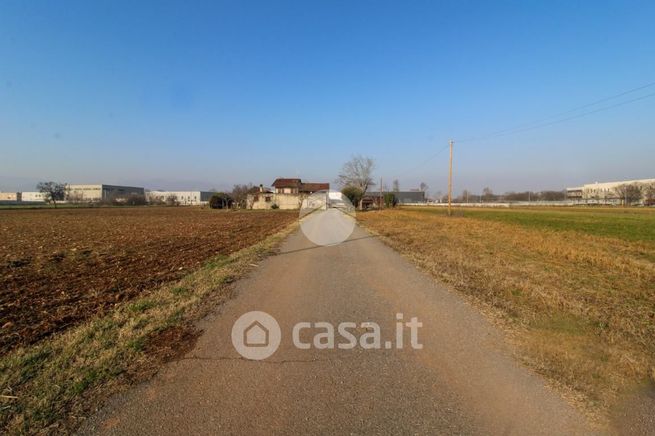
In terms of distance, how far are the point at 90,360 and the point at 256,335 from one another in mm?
1975

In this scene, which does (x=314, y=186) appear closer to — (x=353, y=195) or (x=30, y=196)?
(x=353, y=195)

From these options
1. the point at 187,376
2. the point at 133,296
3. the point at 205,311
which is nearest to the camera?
the point at 187,376

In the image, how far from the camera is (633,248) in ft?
46.1

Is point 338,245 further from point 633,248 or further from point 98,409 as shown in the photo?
point 633,248

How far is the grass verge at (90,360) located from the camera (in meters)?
2.86

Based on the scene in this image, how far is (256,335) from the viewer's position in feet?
15.1

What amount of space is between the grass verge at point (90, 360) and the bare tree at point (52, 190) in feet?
452

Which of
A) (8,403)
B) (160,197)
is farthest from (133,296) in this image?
(160,197)

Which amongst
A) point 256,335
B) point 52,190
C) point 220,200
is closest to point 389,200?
point 220,200

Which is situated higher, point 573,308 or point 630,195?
point 630,195

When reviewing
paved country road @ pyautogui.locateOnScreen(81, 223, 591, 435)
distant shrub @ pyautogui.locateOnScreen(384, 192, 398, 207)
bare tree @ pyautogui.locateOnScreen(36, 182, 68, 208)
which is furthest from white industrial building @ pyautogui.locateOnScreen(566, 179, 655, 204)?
bare tree @ pyautogui.locateOnScreen(36, 182, 68, 208)

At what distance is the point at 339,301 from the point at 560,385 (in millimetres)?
3674

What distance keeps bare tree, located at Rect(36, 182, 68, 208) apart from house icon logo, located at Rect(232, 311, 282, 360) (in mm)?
139073

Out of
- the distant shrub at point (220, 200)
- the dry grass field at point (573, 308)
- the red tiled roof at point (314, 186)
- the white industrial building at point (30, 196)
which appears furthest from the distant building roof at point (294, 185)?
the white industrial building at point (30, 196)
